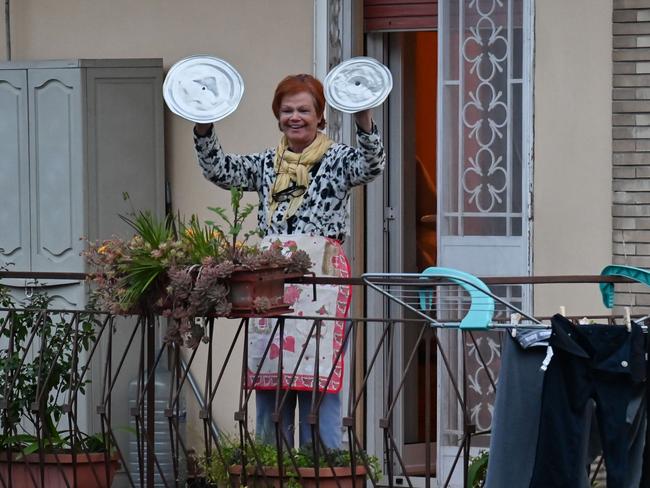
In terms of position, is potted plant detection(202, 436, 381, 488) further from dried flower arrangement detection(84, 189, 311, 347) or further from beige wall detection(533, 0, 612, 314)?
beige wall detection(533, 0, 612, 314)

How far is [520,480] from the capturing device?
16.6ft

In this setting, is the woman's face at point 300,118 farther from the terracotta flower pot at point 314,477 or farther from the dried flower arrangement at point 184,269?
the terracotta flower pot at point 314,477

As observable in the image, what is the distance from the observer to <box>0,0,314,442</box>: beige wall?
26.4ft

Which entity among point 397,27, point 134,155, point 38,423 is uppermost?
point 397,27

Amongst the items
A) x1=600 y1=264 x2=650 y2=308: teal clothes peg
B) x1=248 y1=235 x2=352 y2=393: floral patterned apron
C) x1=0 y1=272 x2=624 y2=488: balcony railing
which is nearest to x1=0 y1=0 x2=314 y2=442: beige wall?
x1=0 y1=272 x2=624 y2=488: balcony railing

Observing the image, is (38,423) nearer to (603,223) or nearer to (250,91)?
(250,91)

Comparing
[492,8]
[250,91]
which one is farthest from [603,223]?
[250,91]

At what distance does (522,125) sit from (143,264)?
8.36ft

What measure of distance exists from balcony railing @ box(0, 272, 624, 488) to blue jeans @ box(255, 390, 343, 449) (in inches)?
1.7

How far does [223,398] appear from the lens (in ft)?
26.7

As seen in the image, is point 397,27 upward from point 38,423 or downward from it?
upward

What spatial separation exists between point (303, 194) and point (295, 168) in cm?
12

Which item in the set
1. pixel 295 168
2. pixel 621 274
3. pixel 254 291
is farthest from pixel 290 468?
pixel 621 274

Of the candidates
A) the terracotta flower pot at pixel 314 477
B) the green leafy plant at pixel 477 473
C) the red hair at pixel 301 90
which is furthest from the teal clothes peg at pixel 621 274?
the red hair at pixel 301 90
